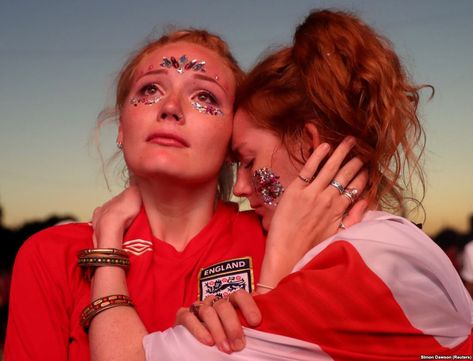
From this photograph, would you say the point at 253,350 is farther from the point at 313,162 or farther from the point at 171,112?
the point at 171,112

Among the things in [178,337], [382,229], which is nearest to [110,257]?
[178,337]

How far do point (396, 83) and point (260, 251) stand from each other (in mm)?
746

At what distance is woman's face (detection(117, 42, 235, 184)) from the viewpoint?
6.70ft

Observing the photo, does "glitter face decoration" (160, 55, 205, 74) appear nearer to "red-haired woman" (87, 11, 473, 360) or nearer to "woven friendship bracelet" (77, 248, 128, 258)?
"red-haired woman" (87, 11, 473, 360)

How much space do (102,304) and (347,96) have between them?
1.02 meters

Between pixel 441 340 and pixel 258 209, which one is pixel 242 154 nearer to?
pixel 258 209

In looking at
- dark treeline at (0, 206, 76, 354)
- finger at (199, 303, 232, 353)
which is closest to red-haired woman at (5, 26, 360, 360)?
finger at (199, 303, 232, 353)

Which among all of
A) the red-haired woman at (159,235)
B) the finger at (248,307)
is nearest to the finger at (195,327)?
the finger at (248,307)

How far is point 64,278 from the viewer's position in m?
1.99

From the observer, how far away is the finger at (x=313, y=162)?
6.37ft

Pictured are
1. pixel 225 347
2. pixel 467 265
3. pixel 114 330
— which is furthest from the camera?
pixel 467 265

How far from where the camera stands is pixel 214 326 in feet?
4.93

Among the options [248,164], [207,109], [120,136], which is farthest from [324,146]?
[120,136]

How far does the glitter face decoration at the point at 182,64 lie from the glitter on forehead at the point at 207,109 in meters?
0.14
